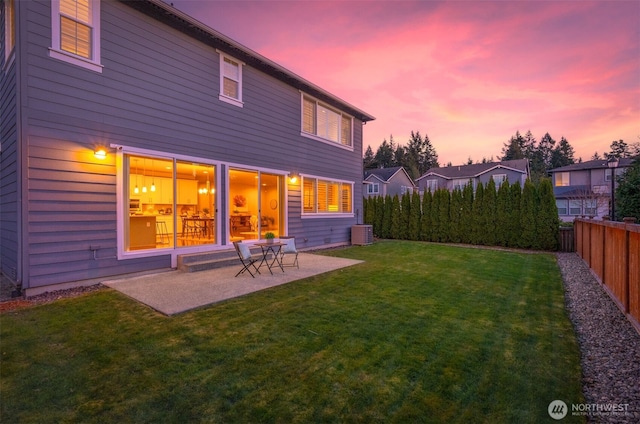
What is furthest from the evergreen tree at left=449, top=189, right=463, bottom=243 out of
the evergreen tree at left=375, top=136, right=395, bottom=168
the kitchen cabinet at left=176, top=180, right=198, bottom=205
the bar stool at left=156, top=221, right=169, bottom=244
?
the evergreen tree at left=375, top=136, right=395, bottom=168

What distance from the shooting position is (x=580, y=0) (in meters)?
8.12

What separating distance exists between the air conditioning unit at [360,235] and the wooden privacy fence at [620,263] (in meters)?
7.09

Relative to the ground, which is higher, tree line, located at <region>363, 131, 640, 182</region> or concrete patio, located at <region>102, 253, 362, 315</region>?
tree line, located at <region>363, 131, 640, 182</region>

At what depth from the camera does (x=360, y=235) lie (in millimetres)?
12320

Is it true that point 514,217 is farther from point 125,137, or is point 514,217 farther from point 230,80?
point 125,137

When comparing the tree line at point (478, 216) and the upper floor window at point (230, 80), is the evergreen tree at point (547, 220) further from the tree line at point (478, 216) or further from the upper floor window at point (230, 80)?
the upper floor window at point (230, 80)

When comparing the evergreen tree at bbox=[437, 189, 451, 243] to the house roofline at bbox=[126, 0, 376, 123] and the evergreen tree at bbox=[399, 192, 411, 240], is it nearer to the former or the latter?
the evergreen tree at bbox=[399, 192, 411, 240]

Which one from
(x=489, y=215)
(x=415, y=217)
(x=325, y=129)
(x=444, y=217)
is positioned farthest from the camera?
(x=415, y=217)

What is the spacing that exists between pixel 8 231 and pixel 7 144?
171 centimetres

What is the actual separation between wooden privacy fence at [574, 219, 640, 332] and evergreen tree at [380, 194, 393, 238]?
9.19 m

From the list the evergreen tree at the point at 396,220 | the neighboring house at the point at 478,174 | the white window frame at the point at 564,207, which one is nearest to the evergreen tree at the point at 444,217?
the evergreen tree at the point at 396,220

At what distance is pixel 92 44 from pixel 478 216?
13977mm

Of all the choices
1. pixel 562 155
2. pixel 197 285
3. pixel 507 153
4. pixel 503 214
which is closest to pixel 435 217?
pixel 503 214

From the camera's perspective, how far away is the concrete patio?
4.49 meters
